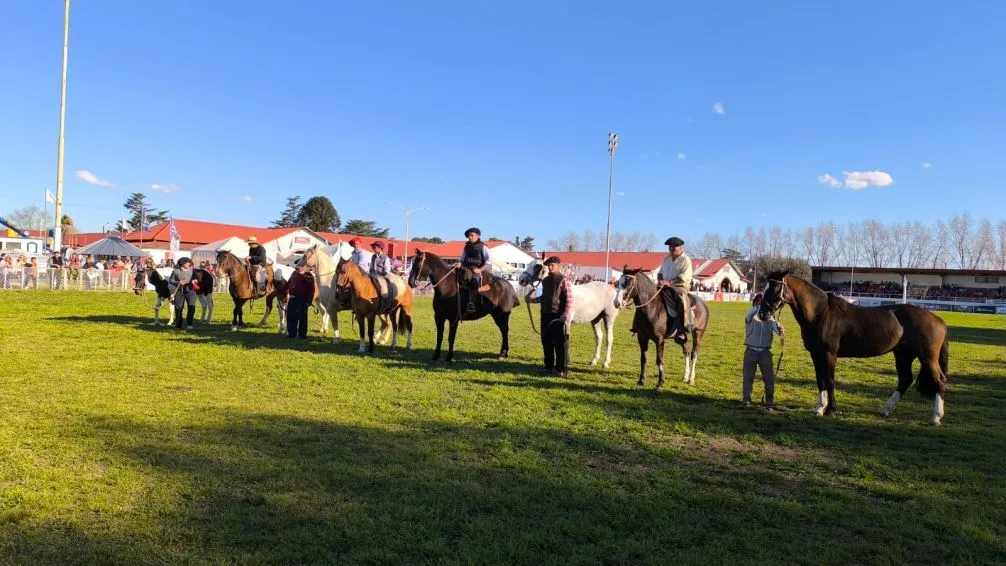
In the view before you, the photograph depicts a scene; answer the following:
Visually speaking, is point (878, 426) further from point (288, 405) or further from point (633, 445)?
point (288, 405)

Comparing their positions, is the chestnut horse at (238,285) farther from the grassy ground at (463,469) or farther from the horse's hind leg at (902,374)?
the horse's hind leg at (902,374)

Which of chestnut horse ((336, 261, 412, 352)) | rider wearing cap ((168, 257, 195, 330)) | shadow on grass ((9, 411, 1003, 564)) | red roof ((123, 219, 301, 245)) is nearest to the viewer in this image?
shadow on grass ((9, 411, 1003, 564))

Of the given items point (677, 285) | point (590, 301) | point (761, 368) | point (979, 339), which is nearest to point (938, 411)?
point (761, 368)

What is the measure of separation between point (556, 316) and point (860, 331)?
4893 millimetres

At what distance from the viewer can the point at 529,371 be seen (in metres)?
11.2

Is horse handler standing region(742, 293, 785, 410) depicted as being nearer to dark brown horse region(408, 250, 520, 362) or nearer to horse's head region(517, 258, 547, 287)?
horse's head region(517, 258, 547, 287)

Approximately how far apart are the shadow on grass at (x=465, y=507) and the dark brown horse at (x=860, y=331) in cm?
281

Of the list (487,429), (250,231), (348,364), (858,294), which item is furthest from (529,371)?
(858,294)

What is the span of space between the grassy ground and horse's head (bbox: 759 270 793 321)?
1.53 m

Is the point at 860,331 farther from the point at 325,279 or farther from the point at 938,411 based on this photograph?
the point at 325,279

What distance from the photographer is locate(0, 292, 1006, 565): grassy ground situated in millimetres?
4051

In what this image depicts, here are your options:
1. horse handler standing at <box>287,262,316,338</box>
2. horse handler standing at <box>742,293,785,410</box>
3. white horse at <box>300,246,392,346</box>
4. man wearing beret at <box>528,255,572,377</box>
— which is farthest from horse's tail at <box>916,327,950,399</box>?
horse handler standing at <box>287,262,316,338</box>

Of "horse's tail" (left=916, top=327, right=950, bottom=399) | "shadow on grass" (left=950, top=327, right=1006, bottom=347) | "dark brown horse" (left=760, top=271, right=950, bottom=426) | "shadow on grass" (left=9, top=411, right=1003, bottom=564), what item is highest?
"dark brown horse" (left=760, top=271, right=950, bottom=426)

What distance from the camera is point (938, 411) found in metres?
8.13
